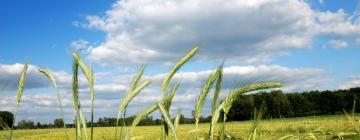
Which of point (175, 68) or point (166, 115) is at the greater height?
point (175, 68)

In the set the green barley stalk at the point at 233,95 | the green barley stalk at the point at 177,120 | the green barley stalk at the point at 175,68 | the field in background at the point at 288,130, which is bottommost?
the field in background at the point at 288,130

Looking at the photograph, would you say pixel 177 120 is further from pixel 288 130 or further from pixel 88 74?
pixel 288 130

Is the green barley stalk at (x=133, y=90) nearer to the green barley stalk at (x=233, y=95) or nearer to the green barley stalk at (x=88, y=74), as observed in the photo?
the green barley stalk at (x=88, y=74)

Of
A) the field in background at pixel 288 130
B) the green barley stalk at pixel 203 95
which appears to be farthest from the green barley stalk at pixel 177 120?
the field in background at pixel 288 130

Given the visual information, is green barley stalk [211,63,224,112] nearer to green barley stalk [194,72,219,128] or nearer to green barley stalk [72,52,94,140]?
green barley stalk [194,72,219,128]

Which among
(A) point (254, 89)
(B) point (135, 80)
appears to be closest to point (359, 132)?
(A) point (254, 89)

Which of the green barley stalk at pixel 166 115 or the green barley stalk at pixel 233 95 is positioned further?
the green barley stalk at pixel 233 95

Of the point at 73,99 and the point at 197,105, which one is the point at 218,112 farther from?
the point at 73,99

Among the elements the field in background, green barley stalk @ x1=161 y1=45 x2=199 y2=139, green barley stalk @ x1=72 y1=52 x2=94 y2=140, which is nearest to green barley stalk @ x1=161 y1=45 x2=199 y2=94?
green barley stalk @ x1=161 y1=45 x2=199 y2=139

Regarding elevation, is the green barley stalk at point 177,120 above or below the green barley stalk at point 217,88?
below

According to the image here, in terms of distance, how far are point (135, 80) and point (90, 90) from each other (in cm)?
21

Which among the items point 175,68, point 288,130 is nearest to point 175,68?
point 175,68

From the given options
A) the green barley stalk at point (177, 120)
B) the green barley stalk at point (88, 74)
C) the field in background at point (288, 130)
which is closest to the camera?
the green barley stalk at point (88, 74)

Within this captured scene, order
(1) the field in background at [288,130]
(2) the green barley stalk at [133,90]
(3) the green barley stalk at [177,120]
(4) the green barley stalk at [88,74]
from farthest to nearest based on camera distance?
(1) the field in background at [288,130] < (3) the green barley stalk at [177,120] < (2) the green barley stalk at [133,90] < (4) the green barley stalk at [88,74]
